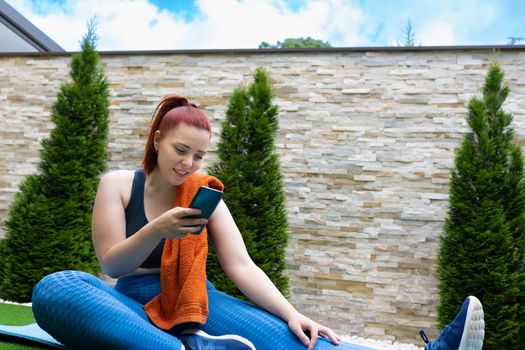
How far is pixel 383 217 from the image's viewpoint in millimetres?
6188

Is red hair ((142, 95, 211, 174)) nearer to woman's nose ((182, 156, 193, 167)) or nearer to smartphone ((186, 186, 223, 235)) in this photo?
woman's nose ((182, 156, 193, 167))

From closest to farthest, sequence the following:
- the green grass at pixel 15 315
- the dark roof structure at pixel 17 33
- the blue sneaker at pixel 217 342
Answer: the blue sneaker at pixel 217 342 < the green grass at pixel 15 315 < the dark roof structure at pixel 17 33

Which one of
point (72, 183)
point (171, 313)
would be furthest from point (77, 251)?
Answer: point (171, 313)

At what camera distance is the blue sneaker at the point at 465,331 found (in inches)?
59.0

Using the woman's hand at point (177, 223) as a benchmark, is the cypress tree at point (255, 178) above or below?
below

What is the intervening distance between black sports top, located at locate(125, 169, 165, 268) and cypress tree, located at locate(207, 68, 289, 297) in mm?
3893

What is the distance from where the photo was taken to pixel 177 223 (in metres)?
1.51

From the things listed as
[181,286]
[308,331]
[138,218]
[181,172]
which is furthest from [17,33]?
[308,331]

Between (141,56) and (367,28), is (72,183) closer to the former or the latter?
(141,56)

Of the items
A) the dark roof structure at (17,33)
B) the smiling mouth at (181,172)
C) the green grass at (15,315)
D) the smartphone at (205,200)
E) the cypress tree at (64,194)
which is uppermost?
the dark roof structure at (17,33)

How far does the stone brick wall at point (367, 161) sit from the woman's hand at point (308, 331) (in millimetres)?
4560

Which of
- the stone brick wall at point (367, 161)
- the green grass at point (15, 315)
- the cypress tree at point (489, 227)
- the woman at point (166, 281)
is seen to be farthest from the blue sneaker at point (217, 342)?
the stone brick wall at point (367, 161)

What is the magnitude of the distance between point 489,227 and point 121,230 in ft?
15.1

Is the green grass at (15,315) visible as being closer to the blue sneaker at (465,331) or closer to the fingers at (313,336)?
the fingers at (313,336)
